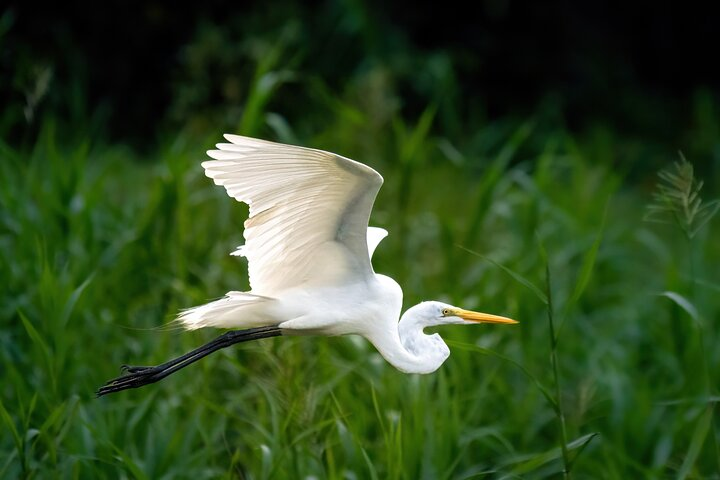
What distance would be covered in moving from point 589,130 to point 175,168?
208 inches

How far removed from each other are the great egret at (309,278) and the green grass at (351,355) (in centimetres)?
12

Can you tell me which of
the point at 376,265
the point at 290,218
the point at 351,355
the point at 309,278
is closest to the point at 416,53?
the point at 376,265

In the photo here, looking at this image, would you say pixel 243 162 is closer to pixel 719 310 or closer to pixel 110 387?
pixel 110 387

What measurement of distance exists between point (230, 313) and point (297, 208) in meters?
0.30

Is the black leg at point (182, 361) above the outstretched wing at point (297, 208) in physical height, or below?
below

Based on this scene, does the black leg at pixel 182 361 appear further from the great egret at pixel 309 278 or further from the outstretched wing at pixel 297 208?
the outstretched wing at pixel 297 208

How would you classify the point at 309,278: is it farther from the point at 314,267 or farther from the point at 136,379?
the point at 136,379

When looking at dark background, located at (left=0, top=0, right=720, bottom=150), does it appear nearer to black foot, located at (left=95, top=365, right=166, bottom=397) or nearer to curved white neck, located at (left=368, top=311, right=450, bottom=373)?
black foot, located at (left=95, top=365, right=166, bottom=397)

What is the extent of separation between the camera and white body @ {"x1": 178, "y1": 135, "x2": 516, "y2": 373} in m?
2.20

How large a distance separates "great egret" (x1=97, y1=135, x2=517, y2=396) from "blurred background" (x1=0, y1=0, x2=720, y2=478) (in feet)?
0.45

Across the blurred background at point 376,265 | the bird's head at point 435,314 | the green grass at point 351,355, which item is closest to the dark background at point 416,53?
the blurred background at point 376,265

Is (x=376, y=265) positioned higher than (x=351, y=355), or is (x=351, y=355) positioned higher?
(x=376, y=265)

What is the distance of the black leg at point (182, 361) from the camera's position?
242 centimetres

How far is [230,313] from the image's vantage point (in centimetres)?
235
